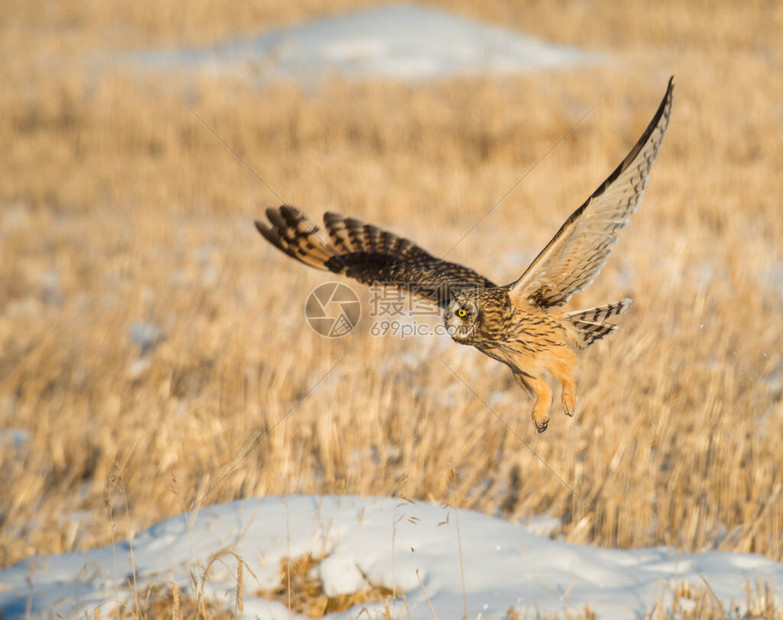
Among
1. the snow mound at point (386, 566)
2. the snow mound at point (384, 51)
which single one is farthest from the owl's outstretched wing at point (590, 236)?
the snow mound at point (384, 51)

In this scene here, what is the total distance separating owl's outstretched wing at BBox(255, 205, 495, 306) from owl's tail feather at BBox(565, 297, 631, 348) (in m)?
0.41

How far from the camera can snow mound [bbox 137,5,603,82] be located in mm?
13930

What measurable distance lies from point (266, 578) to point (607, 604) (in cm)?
114

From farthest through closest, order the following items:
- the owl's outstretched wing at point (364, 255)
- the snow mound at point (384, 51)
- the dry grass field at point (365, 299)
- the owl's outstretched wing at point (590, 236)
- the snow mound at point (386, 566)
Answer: the snow mound at point (384, 51) → the dry grass field at point (365, 299) → the owl's outstretched wing at point (364, 255) → the snow mound at point (386, 566) → the owl's outstretched wing at point (590, 236)

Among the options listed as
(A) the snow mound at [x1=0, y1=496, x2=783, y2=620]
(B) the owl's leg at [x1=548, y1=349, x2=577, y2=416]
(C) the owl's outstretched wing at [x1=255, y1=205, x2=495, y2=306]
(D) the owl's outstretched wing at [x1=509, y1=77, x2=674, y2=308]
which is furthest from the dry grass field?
(C) the owl's outstretched wing at [x1=255, y1=205, x2=495, y2=306]

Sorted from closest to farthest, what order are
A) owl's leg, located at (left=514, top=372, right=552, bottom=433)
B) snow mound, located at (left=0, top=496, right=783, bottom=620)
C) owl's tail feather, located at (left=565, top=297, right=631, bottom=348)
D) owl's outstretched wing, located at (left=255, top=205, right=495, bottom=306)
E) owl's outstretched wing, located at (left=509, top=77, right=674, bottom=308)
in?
owl's outstretched wing, located at (left=509, top=77, right=674, bottom=308) < owl's leg, located at (left=514, top=372, right=552, bottom=433) < snow mound, located at (left=0, top=496, right=783, bottom=620) < owl's tail feather, located at (left=565, top=297, right=631, bottom=348) < owl's outstretched wing, located at (left=255, top=205, right=495, bottom=306)

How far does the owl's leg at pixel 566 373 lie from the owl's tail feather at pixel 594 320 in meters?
0.12

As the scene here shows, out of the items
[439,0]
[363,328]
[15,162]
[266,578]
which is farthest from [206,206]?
[439,0]

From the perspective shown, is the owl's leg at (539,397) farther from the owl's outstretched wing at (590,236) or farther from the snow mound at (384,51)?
the snow mound at (384,51)

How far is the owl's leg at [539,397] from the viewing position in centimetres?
227

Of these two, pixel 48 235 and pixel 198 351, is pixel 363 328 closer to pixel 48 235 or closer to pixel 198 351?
pixel 198 351

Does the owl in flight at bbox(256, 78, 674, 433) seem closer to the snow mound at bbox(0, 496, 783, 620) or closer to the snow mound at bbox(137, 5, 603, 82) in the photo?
the snow mound at bbox(0, 496, 783, 620)

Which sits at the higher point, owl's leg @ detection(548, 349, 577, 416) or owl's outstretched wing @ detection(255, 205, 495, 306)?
owl's outstretched wing @ detection(255, 205, 495, 306)

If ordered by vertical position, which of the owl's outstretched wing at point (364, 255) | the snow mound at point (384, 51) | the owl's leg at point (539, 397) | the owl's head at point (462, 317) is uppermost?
the snow mound at point (384, 51)
